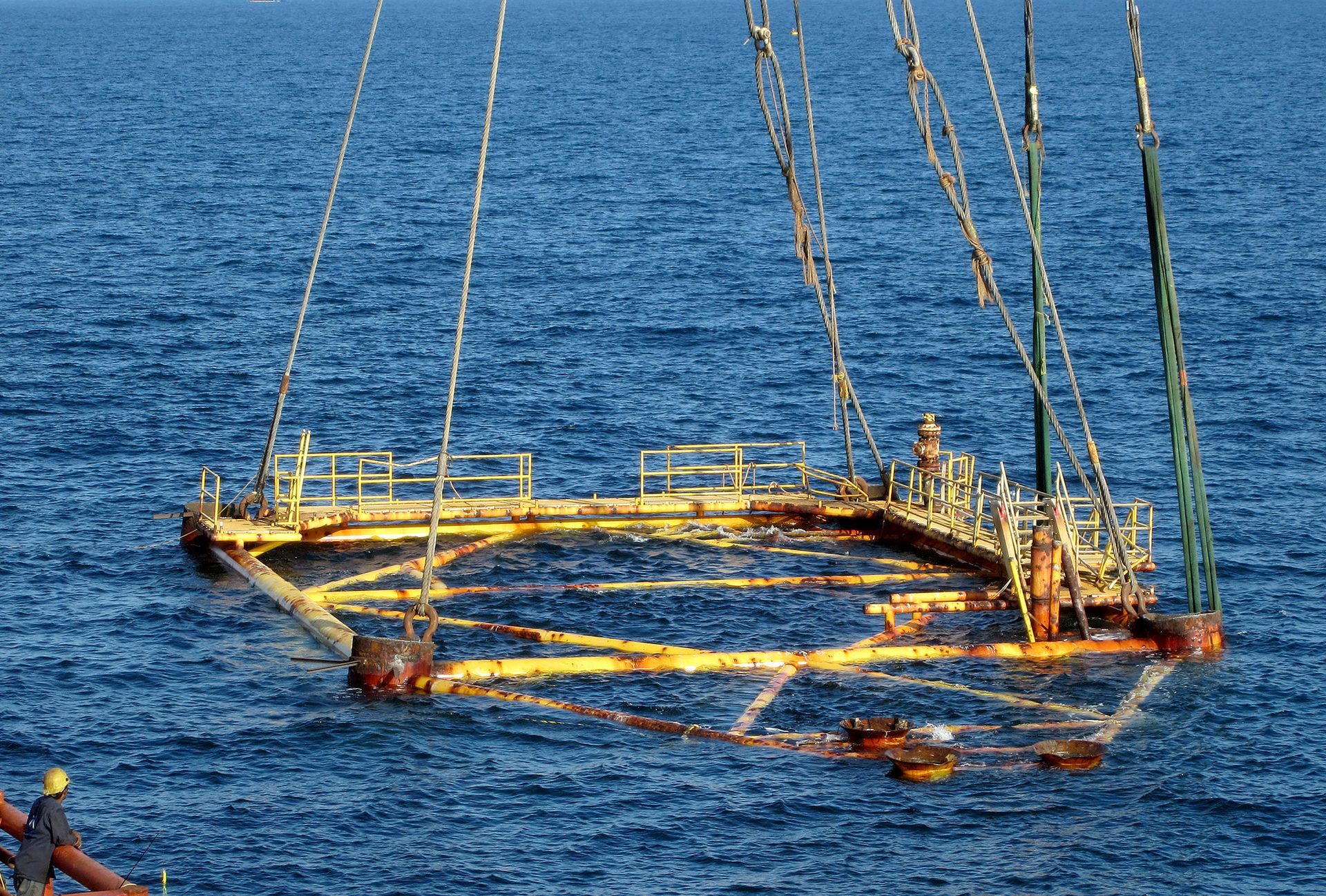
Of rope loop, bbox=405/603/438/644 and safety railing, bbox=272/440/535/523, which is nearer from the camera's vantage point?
rope loop, bbox=405/603/438/644

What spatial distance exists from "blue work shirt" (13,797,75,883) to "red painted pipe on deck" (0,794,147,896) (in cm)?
15

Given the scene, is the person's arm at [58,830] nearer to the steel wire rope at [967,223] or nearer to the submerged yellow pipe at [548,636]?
the submerged yellow pipe at [548,636]

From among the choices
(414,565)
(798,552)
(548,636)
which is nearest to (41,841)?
(548,636)

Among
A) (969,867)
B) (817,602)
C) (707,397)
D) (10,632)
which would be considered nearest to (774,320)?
A: (707,397)

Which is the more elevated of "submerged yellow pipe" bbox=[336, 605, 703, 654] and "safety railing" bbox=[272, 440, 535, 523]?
"safety railing" bbox=[272, 440, 535, 523]

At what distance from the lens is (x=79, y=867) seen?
25312 millimetres

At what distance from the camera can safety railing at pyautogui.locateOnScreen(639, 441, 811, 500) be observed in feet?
195

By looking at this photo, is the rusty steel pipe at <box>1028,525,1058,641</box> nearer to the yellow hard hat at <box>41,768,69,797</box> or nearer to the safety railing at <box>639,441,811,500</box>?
the safety railing at <box>639,441,811,500</box>

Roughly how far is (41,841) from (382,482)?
33.9 metres

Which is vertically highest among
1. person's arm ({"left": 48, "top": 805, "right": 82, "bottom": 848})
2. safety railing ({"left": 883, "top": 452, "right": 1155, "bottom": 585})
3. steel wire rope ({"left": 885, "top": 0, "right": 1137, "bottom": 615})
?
steel wire rope ({"left": 885, "top": 0, "right": 1137, "bottom": 615})

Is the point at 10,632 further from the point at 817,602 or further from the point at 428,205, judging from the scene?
the point at 428,205

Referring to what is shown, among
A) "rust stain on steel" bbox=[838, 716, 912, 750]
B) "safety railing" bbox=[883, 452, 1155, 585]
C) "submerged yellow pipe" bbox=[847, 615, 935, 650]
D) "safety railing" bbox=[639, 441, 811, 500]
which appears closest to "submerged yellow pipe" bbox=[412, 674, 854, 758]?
"rust stain on steel" bbox=[838, 716, 912, 750]

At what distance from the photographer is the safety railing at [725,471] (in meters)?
59.5

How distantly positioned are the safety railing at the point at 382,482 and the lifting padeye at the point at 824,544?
0.29 m
